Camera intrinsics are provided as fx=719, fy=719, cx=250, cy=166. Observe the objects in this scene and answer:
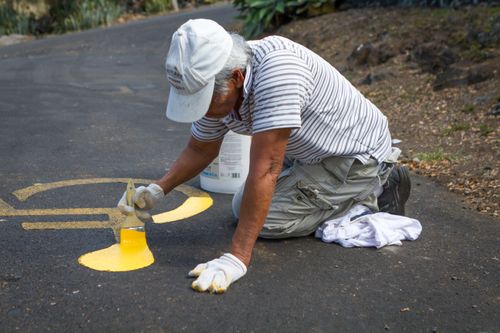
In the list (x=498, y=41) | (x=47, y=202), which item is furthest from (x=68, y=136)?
(x=498, y=41)

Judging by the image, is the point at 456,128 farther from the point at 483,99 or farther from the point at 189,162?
the point at 189,162

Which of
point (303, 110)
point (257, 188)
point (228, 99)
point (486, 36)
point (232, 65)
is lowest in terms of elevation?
point (486, 36)

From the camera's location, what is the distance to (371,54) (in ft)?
28.8

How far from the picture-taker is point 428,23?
8898 millimetres

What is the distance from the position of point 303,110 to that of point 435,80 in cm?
430

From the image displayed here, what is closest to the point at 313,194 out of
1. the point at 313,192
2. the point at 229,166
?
the point at 313,192

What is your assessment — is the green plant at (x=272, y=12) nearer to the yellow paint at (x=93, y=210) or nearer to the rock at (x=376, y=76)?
the rock at (x=376, y=76)

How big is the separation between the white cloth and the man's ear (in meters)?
1.06

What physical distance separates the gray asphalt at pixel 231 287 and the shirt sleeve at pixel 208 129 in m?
0.55

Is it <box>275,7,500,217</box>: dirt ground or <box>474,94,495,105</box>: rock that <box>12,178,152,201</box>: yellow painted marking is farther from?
<box>474,94,495,105</box>: rock

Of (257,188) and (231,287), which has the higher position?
(257,188)

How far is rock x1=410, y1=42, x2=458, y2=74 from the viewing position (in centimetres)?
772

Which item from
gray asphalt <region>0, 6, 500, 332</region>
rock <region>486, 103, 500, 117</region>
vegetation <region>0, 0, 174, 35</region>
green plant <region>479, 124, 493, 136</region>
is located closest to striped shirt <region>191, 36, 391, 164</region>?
gray asphalt <region>0, 6, 500, 332</region>

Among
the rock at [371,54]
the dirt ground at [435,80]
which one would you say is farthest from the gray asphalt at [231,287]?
the rock at [371,54]
